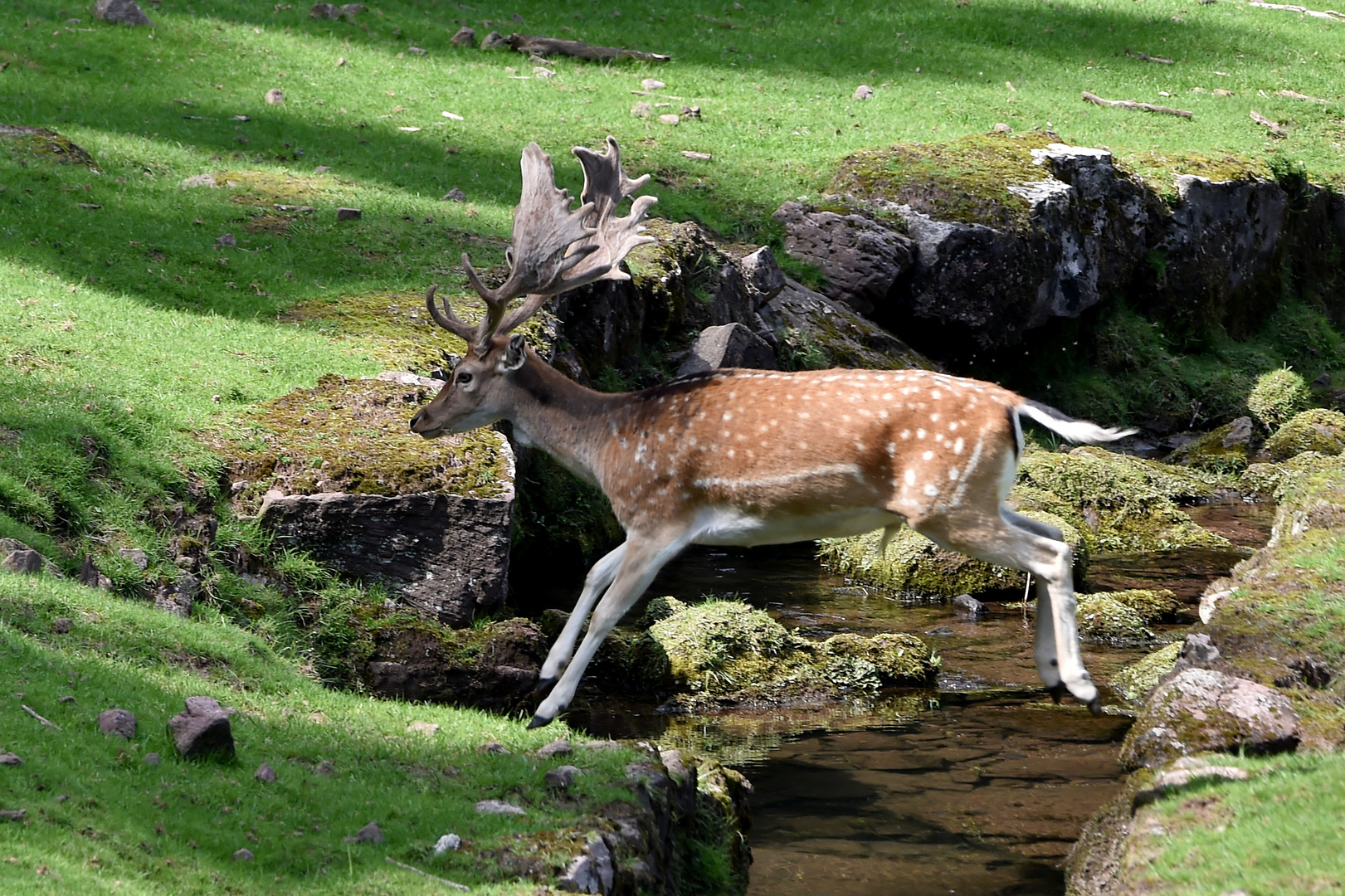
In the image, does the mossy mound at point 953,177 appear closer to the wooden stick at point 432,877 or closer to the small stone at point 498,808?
the small stone at point 498,808

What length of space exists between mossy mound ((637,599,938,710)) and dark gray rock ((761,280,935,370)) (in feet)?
20.8

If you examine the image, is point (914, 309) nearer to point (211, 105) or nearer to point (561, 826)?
point (211, 105)

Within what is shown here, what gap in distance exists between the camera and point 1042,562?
26.8 ft

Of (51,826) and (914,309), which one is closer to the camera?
(51,826)

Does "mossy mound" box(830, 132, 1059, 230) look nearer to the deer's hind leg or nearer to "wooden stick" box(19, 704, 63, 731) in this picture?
the deer's hind leg

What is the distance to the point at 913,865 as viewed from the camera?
28.4 feet

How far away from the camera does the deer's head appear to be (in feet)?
32.7

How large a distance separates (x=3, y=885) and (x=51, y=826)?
61 cm

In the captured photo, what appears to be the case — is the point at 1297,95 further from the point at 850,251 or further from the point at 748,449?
the point at 748,449

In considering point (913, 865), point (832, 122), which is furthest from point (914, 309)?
point (913, 865)

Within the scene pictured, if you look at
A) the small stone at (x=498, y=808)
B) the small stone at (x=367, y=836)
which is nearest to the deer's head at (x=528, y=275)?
the small stone at (x=498, y=808)

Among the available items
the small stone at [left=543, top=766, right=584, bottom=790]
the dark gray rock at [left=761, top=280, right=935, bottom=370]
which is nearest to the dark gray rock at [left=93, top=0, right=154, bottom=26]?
the dark gray rock at [left=761, top=280, right=935, bottom=370]

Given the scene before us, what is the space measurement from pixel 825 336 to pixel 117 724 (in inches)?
540

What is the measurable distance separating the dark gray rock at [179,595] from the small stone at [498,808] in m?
3.36
